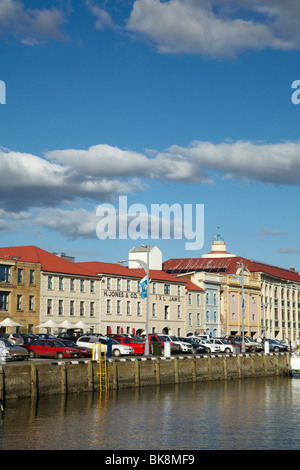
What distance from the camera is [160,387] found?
48625 mm

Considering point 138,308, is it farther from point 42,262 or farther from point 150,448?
point 150,448

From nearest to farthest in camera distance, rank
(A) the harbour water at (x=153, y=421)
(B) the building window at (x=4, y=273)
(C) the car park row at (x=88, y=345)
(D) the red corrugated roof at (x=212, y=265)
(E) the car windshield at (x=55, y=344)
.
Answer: (A) the harbour water at (x=153, y=421)
(C) the car park row at (x=88, y=345)
(E) the car windshield at (x=55, y=344)
(B) the building window at (x=4, y=273)
(D) the red corrugated roof at (x=212, y=265)

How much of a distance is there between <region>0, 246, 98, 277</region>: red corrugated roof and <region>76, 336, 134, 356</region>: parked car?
23956 millimetres

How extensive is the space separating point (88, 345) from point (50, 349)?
5665 millimetres

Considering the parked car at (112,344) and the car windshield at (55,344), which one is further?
the parked car at (112,344)

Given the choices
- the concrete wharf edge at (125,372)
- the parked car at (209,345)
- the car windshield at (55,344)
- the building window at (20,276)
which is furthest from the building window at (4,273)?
the concrete wharf edge at (125,372)

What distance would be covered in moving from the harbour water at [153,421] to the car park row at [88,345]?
20.7 ft

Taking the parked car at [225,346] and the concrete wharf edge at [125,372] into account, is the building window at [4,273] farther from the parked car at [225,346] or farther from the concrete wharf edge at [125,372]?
the concrete wharf edge at [125,372]

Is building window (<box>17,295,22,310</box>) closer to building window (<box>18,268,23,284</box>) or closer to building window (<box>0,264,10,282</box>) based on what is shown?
building window (<box>18,268,23,284</box>)

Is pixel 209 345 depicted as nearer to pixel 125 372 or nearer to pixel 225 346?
pixel 225 346

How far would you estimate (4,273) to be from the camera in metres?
76.4

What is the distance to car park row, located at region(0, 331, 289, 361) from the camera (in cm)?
4901

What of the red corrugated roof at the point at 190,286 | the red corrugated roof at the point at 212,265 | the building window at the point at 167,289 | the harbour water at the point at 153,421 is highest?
the red corrugated roof at the point at 212,265

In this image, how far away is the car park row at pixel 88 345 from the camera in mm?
49006
